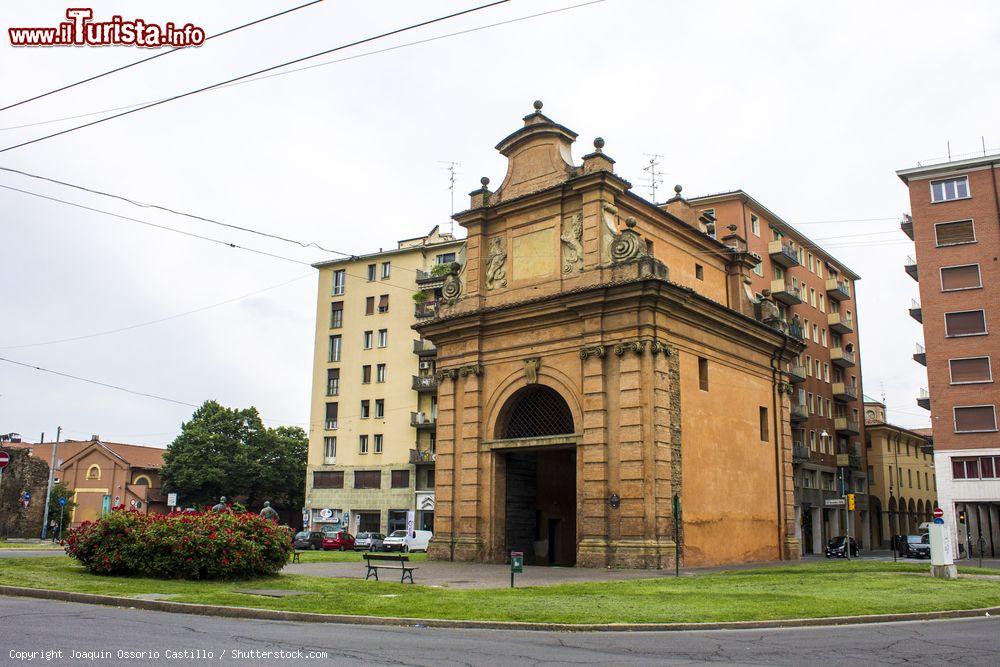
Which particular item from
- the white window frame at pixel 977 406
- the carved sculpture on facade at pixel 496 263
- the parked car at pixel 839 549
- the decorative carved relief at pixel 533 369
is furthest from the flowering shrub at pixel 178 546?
the white window frame at pixel 977 406

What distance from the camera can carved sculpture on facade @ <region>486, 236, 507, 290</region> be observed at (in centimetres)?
3331

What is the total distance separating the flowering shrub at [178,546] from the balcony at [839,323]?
57.1 m

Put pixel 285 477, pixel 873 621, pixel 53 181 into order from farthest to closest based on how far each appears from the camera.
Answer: pixel 285 477 → pixel 53 181 → pixel 873 621

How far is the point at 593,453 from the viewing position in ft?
92.2

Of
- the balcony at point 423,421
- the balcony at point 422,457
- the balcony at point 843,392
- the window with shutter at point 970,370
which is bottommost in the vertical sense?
the balcony at point 422,457

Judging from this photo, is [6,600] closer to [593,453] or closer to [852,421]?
[593,453]

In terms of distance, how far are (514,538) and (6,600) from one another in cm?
2007

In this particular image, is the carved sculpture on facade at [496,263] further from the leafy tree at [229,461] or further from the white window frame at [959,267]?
the leafy tree at [229,461]

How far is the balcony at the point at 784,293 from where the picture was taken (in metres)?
58.7

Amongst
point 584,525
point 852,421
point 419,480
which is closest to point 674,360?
point 584,525

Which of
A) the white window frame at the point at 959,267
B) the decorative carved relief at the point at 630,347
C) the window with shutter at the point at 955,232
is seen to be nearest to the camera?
the decorative carved relief at the point at 630,347

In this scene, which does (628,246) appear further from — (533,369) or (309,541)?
(309,541)

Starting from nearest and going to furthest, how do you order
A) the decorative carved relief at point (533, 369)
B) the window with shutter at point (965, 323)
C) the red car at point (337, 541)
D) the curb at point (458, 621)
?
the curb at point (458, 621) → the decorative carved relief at point (533, 369) → the window with shutter at point (965, 323) → the red car at point (337, 541)

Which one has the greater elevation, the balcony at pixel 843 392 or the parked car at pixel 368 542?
the balcony at pixel 843 392
